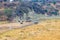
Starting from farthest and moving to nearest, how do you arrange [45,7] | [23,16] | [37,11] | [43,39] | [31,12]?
1. [45,7]
2. [37,11]
3. [31,12]
4. [23,16]
5. [43,39]

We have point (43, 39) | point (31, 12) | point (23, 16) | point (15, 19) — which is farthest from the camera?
point (31, 12)

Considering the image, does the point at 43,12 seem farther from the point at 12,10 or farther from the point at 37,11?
the point at 12,10

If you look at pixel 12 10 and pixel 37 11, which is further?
pixel 37 11

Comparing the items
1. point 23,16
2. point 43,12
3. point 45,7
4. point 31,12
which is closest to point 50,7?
point 45,7

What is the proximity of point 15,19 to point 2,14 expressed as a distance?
11.8 ft

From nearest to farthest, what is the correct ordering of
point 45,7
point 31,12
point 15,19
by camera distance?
point 15,19
point 31,12
point 45,7

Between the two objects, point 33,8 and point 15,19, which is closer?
point 15,19

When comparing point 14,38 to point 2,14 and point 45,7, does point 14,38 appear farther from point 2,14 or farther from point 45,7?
point 45,7

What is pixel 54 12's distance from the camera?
166 feet

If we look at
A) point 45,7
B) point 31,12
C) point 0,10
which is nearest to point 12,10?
point 0,10

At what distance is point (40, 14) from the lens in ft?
156

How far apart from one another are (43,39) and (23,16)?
19.5 meters

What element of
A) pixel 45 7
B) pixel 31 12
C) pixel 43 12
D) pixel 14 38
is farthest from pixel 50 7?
pixel 14 38

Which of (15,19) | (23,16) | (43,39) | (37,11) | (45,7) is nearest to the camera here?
(43,39)
